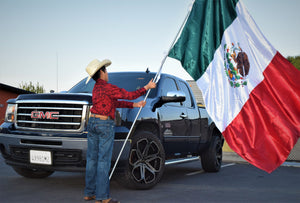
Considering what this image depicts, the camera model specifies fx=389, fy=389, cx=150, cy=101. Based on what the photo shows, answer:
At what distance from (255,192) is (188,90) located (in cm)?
284

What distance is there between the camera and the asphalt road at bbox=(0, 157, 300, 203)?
18.1 feet

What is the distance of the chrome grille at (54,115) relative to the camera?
18.1 feet

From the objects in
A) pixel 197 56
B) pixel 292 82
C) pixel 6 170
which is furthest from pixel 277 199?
pixel 6 170

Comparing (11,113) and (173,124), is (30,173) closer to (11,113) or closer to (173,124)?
(11,113)

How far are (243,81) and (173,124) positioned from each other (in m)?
2.36

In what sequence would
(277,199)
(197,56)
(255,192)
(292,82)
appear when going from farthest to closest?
(255,192) → (277,199) → (197,56) → (292,82)

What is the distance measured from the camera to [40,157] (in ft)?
18.1

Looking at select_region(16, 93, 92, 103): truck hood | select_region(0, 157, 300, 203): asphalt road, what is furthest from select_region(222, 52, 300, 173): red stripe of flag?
select_region(16, 93, 92, 103): truck hood

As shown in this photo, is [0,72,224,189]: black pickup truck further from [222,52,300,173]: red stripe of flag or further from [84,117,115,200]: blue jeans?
[222,52,300,173]: red stripe of flag

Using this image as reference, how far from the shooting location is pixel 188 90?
8.46 m

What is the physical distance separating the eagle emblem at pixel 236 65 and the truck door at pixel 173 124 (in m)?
1.91

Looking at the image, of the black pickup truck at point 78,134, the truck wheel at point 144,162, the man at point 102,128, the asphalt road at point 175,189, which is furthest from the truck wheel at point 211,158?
the man at point 102,128

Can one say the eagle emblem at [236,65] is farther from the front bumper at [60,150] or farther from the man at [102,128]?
the front bumper at [60,150]

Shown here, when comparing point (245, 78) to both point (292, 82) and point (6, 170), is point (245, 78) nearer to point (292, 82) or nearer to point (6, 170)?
point (292, 82)
